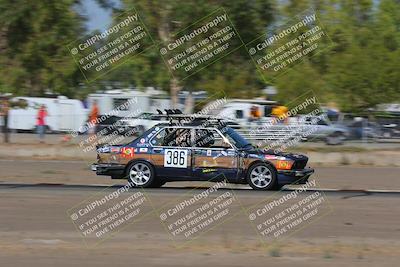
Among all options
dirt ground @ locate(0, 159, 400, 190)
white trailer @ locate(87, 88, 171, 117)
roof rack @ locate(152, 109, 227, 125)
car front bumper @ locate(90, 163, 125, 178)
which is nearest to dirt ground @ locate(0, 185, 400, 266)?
car front bumper @ locate(90, 163, 125, 178)

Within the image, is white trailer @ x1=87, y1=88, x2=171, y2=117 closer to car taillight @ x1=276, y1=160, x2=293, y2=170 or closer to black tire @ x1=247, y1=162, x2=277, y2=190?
black tire @ x1=247, y1=162, x2=277, y2=190

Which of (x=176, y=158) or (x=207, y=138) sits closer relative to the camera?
(x=176, y=158)

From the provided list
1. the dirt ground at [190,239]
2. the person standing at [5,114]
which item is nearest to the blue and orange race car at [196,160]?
the dirt ground at [190,239]

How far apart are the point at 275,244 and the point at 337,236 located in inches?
48.2

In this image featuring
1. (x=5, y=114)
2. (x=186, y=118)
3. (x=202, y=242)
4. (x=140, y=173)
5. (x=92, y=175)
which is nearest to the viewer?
(x=202, y=242)

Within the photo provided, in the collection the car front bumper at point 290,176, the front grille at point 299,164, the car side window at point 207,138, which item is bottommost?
the car front bumper at point 290,176

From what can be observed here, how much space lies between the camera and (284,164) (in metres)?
16.0

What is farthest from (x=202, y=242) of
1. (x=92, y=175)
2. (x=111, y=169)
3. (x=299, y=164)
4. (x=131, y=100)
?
(x=131, y=100)

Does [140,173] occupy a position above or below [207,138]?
below

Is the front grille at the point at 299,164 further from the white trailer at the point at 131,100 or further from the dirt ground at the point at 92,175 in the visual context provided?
the white trailer at the point at 131,100

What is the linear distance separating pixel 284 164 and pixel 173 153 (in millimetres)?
2345

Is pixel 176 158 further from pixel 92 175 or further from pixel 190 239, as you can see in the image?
pixel 190 239

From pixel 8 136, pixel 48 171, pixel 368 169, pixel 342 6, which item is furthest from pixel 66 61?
pixel 342 6

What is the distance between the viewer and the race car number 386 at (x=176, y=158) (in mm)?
16281
